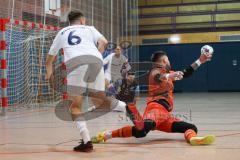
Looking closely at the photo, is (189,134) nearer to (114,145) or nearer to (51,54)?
(114,145)

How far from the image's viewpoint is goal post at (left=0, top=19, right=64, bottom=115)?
1155 cm

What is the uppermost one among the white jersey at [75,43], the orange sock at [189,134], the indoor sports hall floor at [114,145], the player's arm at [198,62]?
the white jersey at [75,43]

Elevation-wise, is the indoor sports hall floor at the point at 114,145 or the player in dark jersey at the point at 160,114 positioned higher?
the player in dark jersey at the point at 160,114

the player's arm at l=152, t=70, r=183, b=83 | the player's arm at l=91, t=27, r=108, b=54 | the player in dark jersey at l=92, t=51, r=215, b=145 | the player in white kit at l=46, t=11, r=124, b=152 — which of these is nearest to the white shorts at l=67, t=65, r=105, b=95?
the player in white kit at l=46, t=11, r=124, b=152

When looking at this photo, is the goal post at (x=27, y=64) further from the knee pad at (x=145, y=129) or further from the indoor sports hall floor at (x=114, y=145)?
the knee pad at (x=145, y=129)

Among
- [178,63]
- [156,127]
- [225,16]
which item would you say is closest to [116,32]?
[178,63]

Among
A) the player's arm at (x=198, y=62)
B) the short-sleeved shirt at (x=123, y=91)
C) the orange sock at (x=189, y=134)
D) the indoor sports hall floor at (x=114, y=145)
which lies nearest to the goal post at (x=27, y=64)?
the short-sleeved shirt at (x=123, y=91)

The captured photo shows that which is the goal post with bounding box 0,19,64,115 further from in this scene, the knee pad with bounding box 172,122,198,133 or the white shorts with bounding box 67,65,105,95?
the knee pad with bounding box 172,122,198,133

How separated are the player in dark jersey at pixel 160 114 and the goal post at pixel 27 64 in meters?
6.46

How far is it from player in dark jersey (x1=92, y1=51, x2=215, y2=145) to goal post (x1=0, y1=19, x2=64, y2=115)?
646cm

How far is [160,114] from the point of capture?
16.7 ft

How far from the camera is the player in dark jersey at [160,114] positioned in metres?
4.89

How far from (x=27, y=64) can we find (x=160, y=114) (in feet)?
25.1

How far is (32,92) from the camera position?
1214 centimetres
